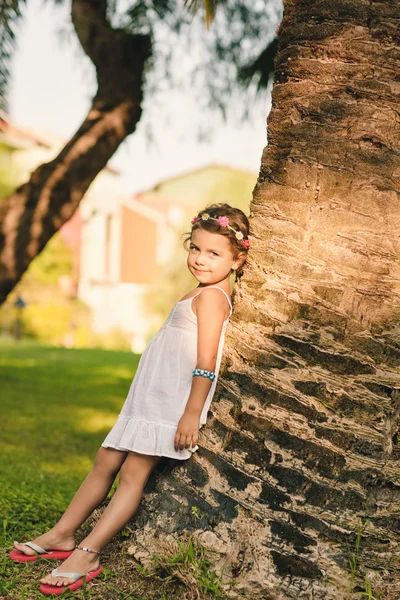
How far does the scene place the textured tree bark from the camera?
2.51 metres

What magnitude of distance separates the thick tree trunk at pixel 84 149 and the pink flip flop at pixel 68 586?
4579 mm

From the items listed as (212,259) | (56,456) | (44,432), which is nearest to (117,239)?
(44,432)

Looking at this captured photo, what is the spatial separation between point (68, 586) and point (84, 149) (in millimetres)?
5242

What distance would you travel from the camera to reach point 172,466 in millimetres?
2824

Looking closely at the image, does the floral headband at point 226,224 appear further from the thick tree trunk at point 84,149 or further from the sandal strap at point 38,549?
the thick tree trunk at point 84,149

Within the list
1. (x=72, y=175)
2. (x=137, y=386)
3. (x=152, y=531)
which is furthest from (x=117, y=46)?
(x=152, y=531)

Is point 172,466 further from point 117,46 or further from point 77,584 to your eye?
point 117,46

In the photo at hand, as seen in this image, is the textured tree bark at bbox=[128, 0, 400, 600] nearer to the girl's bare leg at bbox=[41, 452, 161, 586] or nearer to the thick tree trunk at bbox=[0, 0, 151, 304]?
the girl's bare leg at bbox=[41, 452, 161, 586]

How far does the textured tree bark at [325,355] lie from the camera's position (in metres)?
2.51

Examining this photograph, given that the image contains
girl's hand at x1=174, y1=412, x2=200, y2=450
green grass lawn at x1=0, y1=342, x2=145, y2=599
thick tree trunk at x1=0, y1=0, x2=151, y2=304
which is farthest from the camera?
thick tree trunk at x1=0, y1=0, x2=151, y2=304

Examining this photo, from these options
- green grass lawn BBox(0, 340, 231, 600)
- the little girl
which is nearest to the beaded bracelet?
the little girl

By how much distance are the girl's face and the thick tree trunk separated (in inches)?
165

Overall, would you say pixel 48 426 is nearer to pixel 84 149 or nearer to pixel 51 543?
pixel 84 149

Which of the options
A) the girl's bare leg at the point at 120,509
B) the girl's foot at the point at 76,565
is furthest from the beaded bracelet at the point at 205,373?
the girl's foot at the point at 76,565
